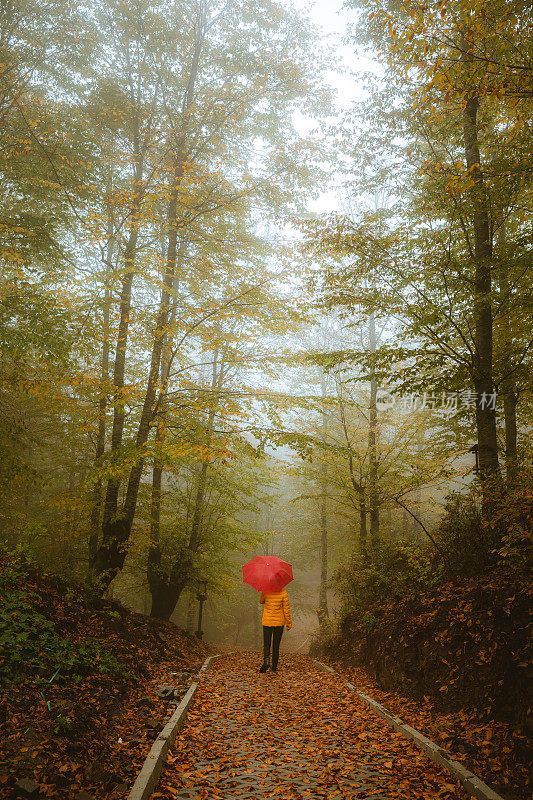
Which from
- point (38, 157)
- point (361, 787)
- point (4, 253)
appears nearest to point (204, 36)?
point (38, 157)

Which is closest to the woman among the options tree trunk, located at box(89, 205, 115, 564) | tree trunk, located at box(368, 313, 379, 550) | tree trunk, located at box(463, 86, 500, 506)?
tree trunk, located at box(89, 205, 115, 564)

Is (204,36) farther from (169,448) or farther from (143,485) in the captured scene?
(143,485)

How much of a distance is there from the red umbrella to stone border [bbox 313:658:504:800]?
3294mm

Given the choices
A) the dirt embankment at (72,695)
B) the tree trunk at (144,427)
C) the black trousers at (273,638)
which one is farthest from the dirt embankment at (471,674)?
the tree trunk at (144,427)

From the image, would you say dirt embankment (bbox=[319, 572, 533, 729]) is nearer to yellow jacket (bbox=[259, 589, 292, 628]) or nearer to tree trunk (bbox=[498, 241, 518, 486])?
tree trunk (bbox=[498, 241, 518, 486])

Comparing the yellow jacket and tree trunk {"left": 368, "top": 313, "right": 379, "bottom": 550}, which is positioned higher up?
tree trunk {"left": 368, "top": 313, "right": 379, "bottom": 550}

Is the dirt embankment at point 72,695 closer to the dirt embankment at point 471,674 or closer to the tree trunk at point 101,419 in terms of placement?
the tree trunk at point 101,419

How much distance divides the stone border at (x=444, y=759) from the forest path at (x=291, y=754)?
77mm

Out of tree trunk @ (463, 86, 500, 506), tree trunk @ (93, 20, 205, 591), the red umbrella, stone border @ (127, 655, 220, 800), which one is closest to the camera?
stone border @ (127, 655, 220, 800)

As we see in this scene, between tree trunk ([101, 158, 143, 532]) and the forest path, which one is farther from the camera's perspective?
tree trunk ([101, 158, 143, 532])

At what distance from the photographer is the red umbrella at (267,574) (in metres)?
8.72

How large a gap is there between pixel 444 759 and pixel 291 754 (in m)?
1.58

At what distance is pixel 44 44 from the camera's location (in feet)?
34.0

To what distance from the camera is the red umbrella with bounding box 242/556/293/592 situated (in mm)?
8719
